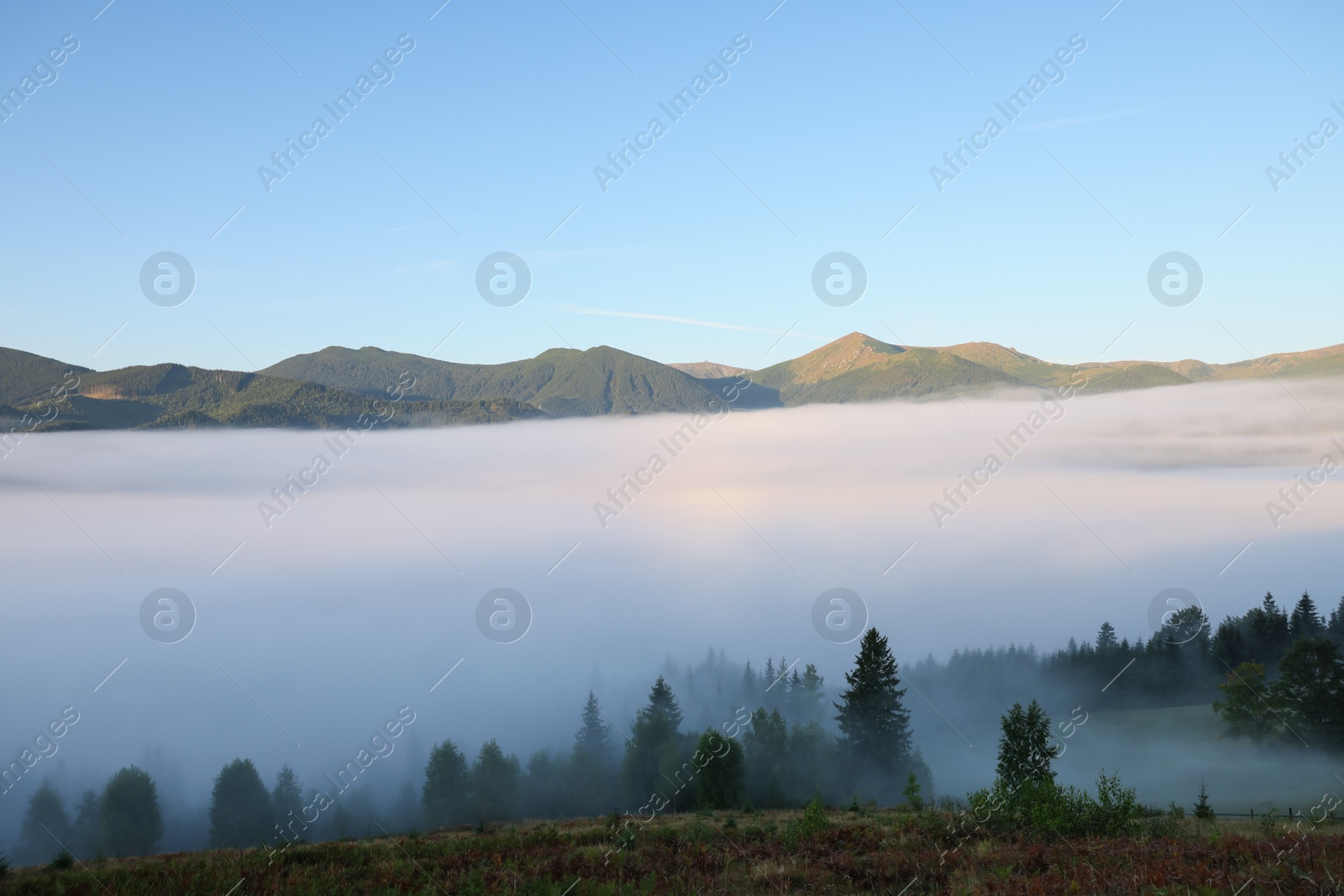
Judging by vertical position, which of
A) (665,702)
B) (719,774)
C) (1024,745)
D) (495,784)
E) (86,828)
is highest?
(1024,745)

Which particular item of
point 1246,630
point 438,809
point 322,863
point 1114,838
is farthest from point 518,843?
point 1246,630

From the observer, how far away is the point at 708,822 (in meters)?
34.2

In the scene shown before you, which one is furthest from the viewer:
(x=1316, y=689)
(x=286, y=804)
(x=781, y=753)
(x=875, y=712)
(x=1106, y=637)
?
(x=1106, y=637)

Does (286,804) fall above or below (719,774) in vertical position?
below

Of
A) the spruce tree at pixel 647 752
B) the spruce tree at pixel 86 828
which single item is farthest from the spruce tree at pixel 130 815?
the spruce tree at pixel 647 752

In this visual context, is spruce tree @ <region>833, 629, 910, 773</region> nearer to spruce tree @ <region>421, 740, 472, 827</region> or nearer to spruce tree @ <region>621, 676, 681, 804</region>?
spruce tree @ <region>621, 676, 681, 804</region>

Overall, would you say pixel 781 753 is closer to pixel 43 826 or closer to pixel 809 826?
pixel 809 826

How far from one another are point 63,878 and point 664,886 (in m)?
16.8

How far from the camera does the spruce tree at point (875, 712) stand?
80562 millimetres

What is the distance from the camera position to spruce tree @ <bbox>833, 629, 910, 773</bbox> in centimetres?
8056

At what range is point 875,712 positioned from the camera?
81438 millimetres

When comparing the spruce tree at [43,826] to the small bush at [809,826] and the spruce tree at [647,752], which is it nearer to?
the spruce tree at [647,752]

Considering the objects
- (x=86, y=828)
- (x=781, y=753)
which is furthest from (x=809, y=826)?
(x=86, y=828)

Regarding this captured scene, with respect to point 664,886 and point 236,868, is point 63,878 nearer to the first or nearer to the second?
point 236,868
